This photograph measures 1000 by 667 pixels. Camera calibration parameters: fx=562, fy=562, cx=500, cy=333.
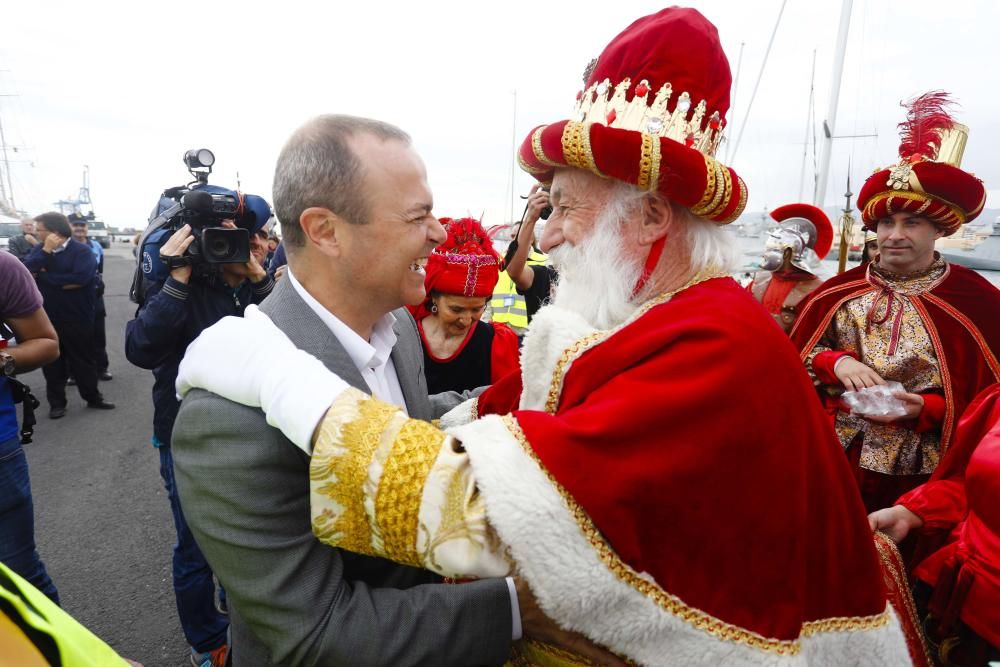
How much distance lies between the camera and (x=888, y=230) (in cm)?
298

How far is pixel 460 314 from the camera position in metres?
3.18

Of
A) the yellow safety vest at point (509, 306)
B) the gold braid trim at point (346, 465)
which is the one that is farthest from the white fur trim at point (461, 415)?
the yellow safety vest at point (509, 306)

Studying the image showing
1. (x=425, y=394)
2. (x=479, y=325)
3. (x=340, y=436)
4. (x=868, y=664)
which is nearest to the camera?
(x=340, y=436)

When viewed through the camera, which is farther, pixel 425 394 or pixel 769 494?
pixel 425 394

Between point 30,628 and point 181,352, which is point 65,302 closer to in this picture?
point 181,352

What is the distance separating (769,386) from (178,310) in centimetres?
277

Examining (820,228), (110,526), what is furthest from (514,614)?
(820,228)

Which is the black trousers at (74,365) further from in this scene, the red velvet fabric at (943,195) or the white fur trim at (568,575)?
the red velvet fabric at (943,195)

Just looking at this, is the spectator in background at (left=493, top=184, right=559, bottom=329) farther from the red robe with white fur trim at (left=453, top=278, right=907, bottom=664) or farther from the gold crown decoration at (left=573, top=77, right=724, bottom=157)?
the red robe with white fur trim at (left=453, top=278, right=907, bottom=664)

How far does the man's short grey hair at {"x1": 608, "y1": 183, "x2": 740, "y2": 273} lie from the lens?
1522 mm

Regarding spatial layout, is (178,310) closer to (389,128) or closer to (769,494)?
(389,128)

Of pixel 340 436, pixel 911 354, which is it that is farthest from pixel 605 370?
pixel 911 354

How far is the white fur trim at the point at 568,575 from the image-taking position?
3.44ft

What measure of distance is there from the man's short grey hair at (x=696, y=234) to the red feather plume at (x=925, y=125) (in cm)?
210
